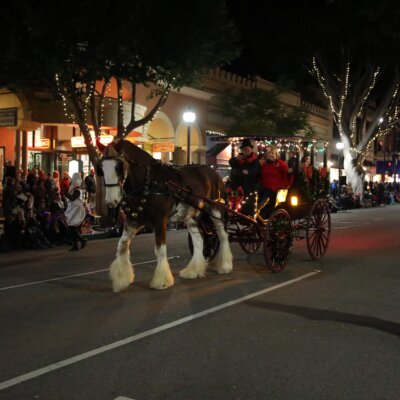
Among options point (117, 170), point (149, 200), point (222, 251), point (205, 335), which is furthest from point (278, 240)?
point (205, 335)

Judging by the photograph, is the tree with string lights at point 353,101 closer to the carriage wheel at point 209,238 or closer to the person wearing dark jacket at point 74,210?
the person wearing dark jacket at point 74,210

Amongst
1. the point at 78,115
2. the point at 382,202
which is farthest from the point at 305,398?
the point at 382,202

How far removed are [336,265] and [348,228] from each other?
909cm

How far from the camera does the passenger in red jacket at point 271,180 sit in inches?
411

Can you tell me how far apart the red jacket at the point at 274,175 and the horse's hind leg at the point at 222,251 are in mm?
1311

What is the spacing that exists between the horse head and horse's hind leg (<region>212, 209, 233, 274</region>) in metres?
2.39

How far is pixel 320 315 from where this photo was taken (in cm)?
702

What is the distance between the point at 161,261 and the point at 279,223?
2.86m

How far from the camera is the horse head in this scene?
7625 mm

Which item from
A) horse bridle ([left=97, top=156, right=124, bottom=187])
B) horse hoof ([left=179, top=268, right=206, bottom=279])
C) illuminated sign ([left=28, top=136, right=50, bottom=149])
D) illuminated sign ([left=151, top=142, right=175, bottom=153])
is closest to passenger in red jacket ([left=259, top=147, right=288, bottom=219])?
horse hoof ([left=179, top=268, right=206, bottom=279])

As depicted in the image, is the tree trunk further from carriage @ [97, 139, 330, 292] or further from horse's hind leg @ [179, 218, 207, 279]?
horse's hind leg @ [179, 218, 207, 279]

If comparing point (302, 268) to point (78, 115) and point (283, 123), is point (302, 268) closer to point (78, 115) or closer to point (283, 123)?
point (78, 115)

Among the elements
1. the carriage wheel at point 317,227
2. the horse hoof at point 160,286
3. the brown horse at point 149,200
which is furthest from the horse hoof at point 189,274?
the carriage wheel at point 317,227

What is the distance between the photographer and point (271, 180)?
10484 mm
